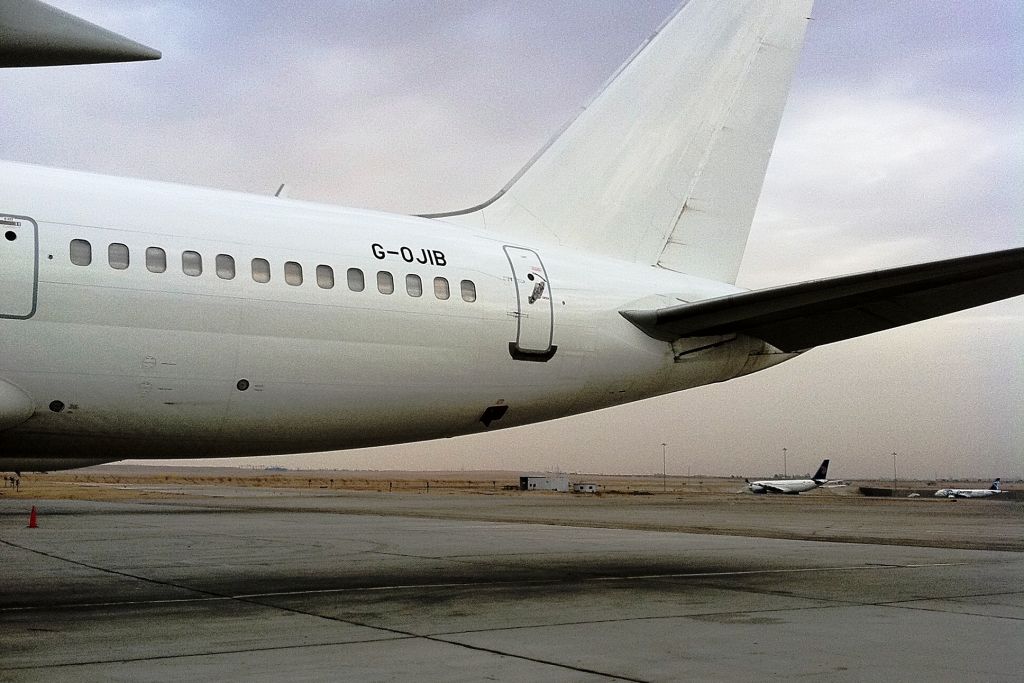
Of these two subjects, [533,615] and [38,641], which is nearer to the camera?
[38,641]

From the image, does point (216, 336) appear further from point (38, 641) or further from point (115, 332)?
point (38, 641)

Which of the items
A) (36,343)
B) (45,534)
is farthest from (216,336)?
(45,534)

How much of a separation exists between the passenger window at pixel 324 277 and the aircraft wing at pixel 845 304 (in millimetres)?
4066

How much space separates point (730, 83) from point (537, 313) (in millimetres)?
4997

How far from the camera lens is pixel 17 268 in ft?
27.7

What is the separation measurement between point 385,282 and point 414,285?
0.38 m

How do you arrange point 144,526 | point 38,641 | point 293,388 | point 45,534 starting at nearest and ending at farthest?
point 38,641 → point 293,388 → point 45,534 → point 144,526

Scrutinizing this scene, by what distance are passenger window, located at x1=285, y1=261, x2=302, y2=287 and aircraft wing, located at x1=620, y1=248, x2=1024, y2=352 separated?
442 centimetres

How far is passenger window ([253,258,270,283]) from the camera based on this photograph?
9.64m

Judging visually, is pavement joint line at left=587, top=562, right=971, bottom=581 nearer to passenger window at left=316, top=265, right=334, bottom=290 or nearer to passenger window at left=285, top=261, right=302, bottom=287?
passenger window at left=316, top=265, right=334, bottom=290

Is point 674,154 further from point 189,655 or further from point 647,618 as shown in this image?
point 189,655

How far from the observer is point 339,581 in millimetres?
12383

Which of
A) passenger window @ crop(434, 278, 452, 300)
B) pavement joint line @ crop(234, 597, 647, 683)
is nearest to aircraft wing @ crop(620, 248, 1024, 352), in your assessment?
passenger window @ crop(434, 278, 452, 300)

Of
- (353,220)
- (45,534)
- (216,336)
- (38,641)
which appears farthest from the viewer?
(45,534)
